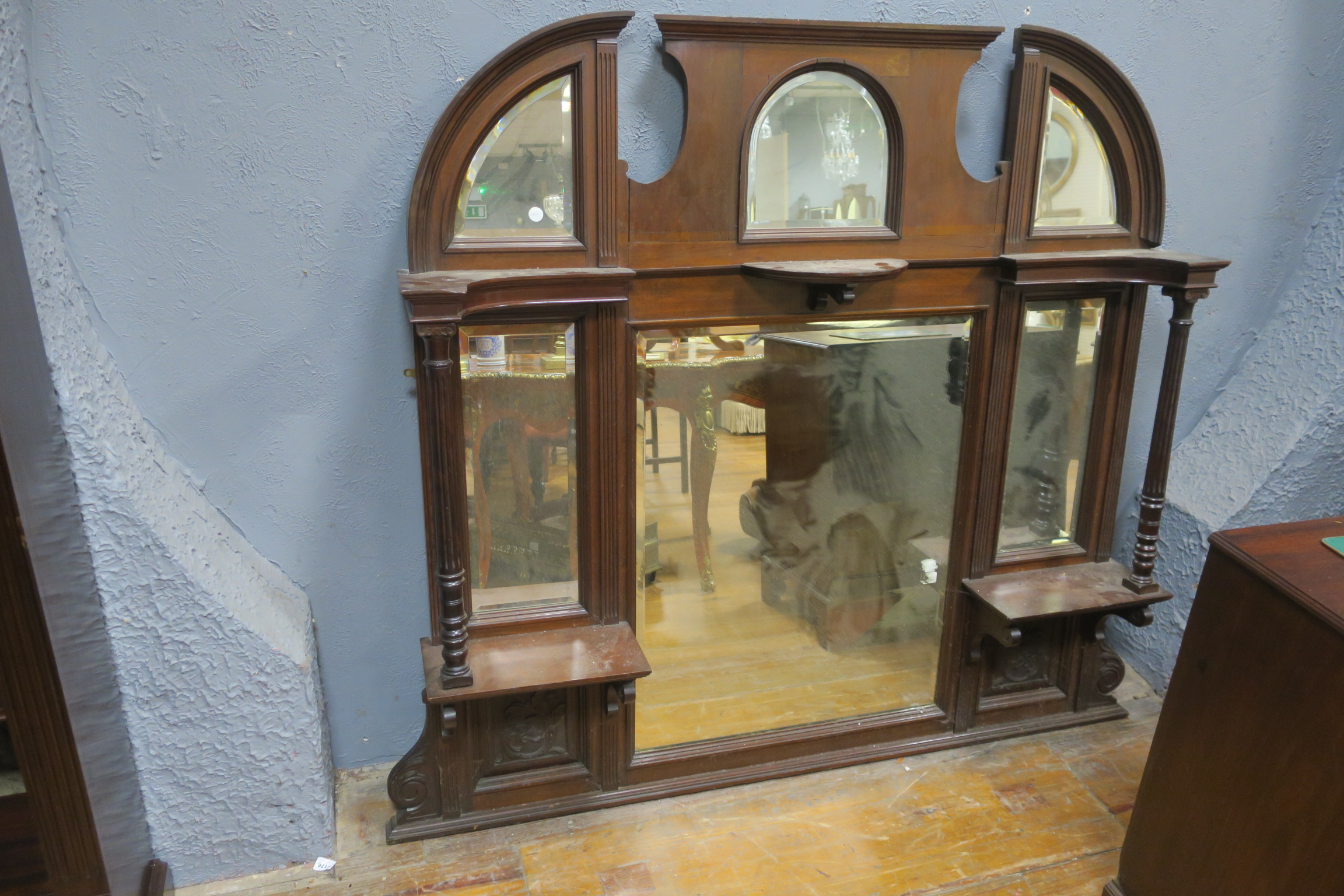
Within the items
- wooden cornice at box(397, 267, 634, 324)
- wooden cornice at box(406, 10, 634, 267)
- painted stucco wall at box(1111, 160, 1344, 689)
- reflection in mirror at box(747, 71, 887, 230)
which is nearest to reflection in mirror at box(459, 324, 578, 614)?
wooden cornice at box(397, 267, 634, 324)

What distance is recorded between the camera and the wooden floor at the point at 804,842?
5.61 feet

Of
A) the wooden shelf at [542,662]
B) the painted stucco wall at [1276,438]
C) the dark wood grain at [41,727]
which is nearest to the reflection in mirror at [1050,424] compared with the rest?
the painted stucco wall at [1276,438]

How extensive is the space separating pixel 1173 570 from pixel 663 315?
151cm

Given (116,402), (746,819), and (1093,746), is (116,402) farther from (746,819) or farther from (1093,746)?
(1093,746)

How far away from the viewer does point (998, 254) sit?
1883 mm

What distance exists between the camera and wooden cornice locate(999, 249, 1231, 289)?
182 cm

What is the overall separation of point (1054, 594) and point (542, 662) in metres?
1.17

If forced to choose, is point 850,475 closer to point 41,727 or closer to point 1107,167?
point 1107,167

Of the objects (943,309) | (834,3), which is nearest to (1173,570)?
(943,309)

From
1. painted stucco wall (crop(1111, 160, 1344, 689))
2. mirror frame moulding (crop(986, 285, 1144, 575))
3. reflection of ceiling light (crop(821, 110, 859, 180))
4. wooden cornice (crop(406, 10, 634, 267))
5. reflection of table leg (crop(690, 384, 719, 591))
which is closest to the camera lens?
wooden cornice (crop(406, 10, 634, 267))

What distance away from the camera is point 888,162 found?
1.80 meters

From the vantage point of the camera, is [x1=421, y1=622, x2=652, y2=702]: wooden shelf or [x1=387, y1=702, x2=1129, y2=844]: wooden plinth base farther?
[x1=387, y1=702, x2=1129, y2=844]: wooden plinth base

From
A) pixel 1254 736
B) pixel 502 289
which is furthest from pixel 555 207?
pixel 1254 736

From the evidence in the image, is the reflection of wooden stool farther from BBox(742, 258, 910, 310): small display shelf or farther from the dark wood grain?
the dark wood grain
